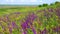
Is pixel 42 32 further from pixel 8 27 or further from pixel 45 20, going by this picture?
pixel 45 20

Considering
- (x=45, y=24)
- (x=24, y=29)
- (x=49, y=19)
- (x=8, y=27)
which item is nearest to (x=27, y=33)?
(x=24, y=29)

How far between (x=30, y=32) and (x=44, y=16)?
12.1 ft

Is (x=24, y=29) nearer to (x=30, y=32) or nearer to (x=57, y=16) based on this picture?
(x=30, y=32)

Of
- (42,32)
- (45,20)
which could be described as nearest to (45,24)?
(45,20)

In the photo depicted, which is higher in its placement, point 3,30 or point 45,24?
point 3,30

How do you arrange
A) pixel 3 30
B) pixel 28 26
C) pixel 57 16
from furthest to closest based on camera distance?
pixel 57 16
pixel 28 26
pixel 3 30

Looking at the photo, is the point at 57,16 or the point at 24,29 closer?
the point at 24,29

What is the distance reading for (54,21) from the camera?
11.7 m

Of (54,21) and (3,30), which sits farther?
(54,21)

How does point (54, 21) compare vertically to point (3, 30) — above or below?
below

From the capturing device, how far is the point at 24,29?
798 cm

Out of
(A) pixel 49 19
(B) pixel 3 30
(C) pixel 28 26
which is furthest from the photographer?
(A) pixel 49 19

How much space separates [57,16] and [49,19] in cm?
158

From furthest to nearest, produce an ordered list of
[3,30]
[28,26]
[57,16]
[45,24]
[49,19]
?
[57,16] < [49,19] < [45,24] < [28,26] < [3,30]
